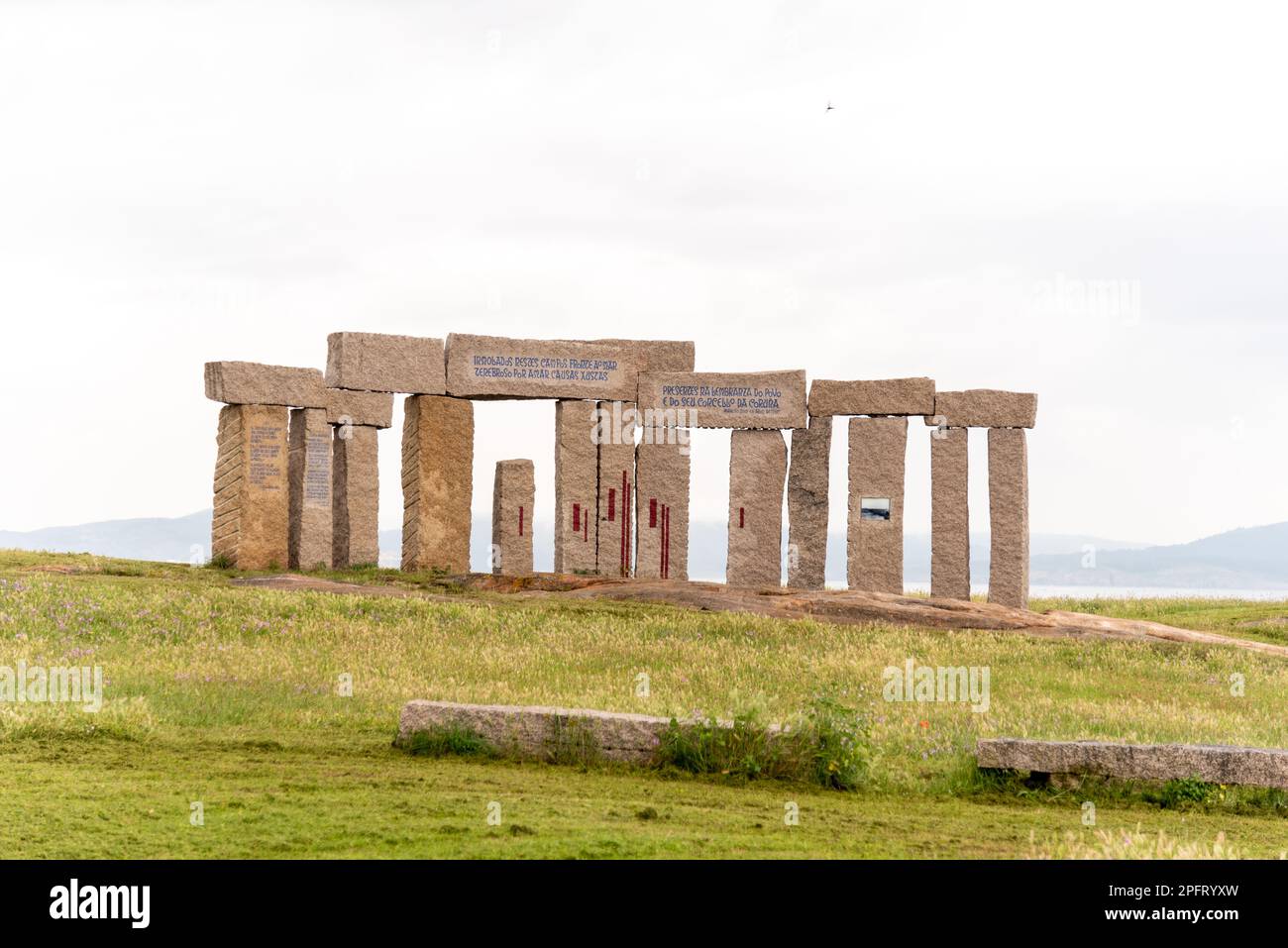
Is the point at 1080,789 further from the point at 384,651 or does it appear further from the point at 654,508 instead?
the point at 654,508

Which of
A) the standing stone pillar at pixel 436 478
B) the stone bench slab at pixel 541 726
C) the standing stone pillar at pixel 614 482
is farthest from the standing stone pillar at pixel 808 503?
the stone bench slab at pixel 541 726

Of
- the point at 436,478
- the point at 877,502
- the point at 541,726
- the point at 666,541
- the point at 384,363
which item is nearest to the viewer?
the point at 541,726

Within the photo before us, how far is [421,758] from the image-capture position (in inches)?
495

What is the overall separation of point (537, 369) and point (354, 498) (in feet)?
22.1

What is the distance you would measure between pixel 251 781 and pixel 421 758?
5.98 feet

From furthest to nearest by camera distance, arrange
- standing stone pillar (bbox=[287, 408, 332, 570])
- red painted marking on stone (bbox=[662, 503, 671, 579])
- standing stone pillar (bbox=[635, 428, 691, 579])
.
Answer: standing stone pillar (bbox=[287, 408, 332, 570]) → red painted marking on stone (bbox=[662, 503, 671, 579]) → standing stone pillar (bbox=[635, 428, 691, 579])

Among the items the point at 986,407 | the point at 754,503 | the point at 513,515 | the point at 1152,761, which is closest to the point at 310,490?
the point at 513,515

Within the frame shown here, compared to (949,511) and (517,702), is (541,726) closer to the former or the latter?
(517,702)

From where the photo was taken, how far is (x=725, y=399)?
32406 millimetres

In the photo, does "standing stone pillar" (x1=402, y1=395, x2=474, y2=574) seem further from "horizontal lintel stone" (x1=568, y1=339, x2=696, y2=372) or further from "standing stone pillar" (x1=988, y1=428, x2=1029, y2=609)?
"standing stone pillar" (x1=988, y1=428, x2=1029, y2=609)

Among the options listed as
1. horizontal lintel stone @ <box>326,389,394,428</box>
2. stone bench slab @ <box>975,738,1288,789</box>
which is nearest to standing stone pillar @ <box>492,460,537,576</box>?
horizontal lintel stone @ <box>326,389,394,428</box>

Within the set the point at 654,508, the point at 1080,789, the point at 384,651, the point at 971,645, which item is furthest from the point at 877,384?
the point at 1080,789

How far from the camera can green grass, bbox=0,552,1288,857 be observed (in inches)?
379

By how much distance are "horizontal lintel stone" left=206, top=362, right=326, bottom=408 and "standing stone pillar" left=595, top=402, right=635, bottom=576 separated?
23.0ft
